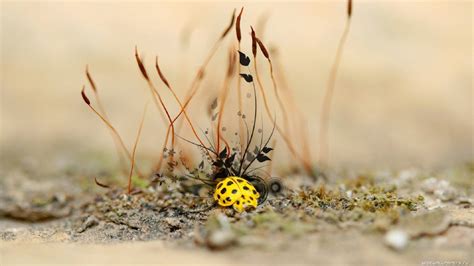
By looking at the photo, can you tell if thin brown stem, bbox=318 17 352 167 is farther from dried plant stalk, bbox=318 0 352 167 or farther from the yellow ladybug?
the yellow ladybug

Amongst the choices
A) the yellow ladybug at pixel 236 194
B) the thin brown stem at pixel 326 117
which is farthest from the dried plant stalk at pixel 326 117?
the yellow ladybug at pixel 236 194

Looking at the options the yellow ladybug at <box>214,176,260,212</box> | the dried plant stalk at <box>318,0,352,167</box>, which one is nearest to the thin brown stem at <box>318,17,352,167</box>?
the dried plant stalk at <box>318,0,352,167</box>

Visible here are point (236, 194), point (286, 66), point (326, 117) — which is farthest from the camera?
point (286, 66)

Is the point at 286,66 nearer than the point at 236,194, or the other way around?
the point at 236,194

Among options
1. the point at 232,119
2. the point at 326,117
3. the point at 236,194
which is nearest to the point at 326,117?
the point at 326,117

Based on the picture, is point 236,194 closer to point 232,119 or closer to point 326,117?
point 232,119
